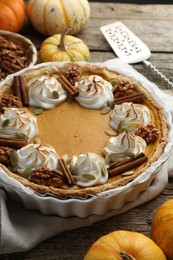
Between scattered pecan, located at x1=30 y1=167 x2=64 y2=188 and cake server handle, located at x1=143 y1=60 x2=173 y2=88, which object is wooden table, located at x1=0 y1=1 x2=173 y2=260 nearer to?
cake server handle, located at x1=143 y1=60 x2=173 y2=88

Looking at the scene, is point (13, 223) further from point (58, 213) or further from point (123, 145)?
point (123, 145)

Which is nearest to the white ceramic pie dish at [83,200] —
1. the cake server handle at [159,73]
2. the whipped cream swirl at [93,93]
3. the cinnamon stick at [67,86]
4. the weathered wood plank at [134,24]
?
the whipped cream swirl at [93,93]

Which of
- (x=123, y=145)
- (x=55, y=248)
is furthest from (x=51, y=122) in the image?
(x=55, y=248)

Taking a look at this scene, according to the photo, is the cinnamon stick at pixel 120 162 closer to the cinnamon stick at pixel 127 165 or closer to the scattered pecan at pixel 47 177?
the cinnamon stick at pixel 127 165

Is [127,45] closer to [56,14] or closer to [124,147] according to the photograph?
[56,14]

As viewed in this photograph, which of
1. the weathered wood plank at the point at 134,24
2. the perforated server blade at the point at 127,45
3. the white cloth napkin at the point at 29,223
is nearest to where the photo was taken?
the white cloth napkin at the point at 29,223

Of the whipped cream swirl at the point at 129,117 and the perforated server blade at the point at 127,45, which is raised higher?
the whipped cream swirl at the point at 129,117
